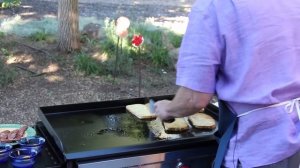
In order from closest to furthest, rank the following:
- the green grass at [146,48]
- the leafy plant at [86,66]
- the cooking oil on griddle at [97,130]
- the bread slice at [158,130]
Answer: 1. the cooking oil on griddle at [97,130]
2. the bread slice at [158,130]
3. the leafy plant at [86,66]
4. the green grass at [146,48]

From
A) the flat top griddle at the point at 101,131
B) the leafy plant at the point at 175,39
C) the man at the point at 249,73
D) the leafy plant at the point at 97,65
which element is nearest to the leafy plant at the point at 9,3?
the leafy plant at the point at 97,65

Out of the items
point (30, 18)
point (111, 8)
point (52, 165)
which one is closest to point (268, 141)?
point (52, 165)

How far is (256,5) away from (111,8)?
26.0ft

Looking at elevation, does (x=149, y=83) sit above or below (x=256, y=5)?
below

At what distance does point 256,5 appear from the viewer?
1429 millimetres

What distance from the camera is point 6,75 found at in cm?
480

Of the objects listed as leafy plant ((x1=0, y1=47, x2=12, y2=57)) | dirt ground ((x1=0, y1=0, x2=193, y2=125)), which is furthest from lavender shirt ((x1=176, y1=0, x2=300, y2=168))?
leafy plant ((x1=0, y1=47, x2=12, y2=57))

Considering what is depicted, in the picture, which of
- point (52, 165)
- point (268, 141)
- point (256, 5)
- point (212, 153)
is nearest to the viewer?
point (256, 5)

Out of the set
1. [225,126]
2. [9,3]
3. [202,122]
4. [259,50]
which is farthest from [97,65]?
[259,50]

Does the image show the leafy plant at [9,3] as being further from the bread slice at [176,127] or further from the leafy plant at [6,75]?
the bread slice at [176,127]

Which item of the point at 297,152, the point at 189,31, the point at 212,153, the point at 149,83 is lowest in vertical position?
the point at 149,83

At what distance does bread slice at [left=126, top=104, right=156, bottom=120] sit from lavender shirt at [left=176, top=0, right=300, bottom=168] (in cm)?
77

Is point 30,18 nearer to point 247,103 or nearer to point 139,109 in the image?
point 139,109

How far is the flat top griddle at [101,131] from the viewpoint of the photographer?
6.19ft
